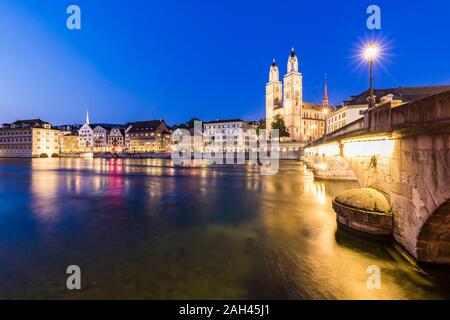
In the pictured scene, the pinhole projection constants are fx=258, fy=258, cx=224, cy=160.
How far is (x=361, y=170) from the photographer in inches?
603

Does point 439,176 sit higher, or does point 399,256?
point 439,176

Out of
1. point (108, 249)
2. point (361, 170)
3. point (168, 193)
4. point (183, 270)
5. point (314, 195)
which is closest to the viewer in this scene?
point (183, 270)

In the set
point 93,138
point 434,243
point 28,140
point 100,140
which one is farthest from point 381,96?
point 28,140

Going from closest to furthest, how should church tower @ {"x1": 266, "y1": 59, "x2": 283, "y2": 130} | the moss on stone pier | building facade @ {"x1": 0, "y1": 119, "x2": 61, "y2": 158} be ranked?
the moss on stone pier → building facade @ {"x1": 0, "y1": 119, "x2": 61, "y2": 158} → church tower @ {"x1": 266, "y1": 59, "x2": 283, "y2": 130}

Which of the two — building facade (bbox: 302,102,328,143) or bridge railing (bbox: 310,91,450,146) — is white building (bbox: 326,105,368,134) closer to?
building facade (bbox: 302,102,328,143)

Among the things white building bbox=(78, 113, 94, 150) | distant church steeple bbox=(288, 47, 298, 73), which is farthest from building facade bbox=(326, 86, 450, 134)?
white building bbox=(78, 113, 94, 150)

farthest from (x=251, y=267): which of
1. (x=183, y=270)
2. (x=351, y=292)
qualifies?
(x=351, y=292)

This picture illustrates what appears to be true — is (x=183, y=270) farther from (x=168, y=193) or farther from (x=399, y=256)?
(x=168, y=193)

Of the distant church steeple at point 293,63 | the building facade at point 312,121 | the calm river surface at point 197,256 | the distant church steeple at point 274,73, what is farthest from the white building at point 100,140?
Answer: the calm river surface at point 197,256

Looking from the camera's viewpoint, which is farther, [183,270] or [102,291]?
[183,270]

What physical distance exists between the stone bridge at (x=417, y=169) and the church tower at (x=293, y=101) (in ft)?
422

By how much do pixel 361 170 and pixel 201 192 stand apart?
64.4ft

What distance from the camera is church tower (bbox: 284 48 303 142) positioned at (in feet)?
448

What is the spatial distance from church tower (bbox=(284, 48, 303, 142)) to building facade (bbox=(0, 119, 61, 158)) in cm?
13040
